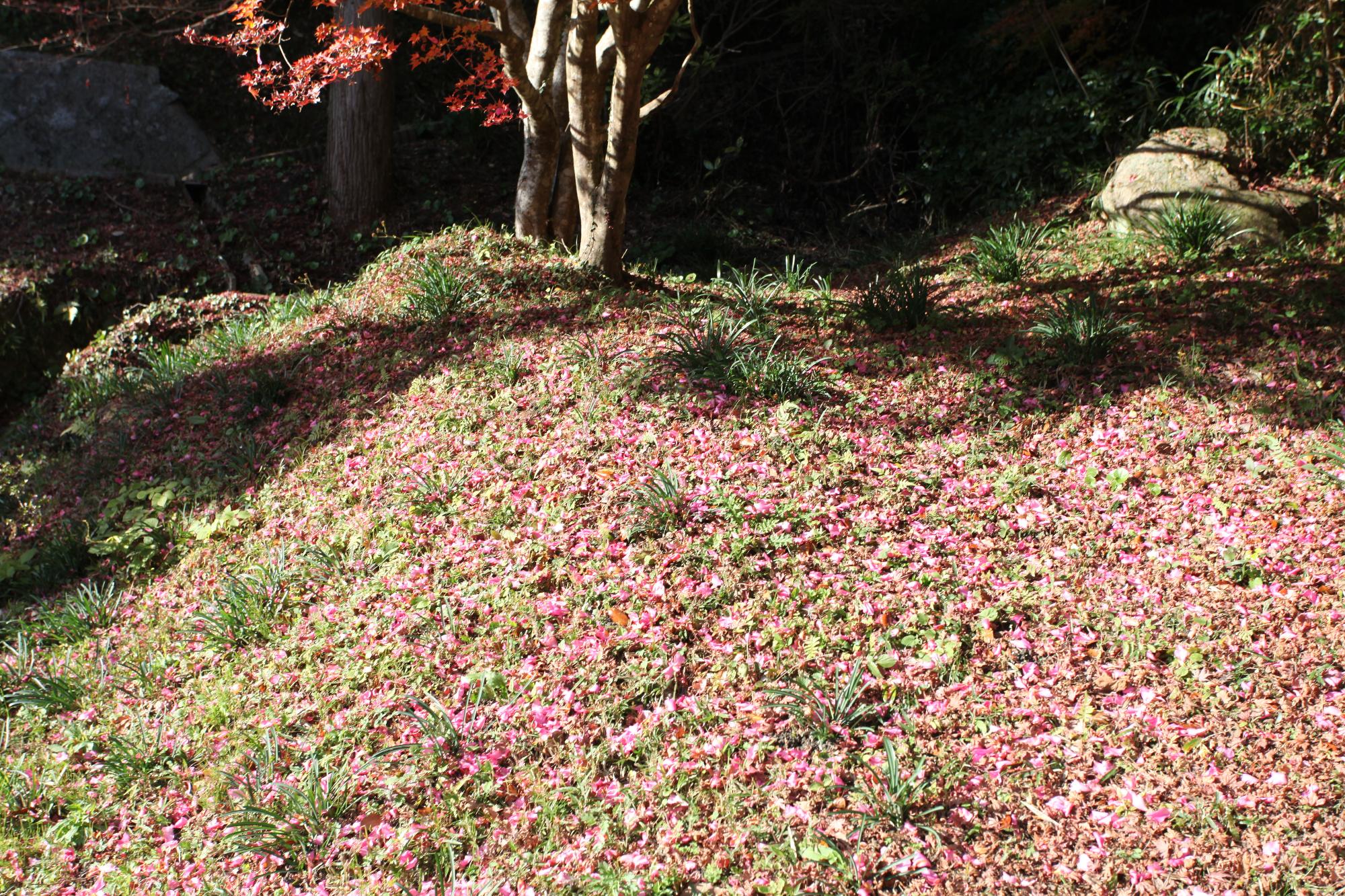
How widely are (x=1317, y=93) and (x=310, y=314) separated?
724 cm

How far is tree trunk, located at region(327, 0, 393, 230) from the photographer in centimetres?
775

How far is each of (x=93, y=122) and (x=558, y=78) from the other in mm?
5071

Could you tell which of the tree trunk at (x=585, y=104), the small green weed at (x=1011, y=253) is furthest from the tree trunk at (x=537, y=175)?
the small green weed at (x=1011, y=253)

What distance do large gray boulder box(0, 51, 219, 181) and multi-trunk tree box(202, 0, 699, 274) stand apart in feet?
10.8

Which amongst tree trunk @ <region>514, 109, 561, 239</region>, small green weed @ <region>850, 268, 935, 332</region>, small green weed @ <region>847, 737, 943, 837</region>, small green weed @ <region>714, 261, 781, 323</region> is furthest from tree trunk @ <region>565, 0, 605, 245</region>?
small green weed @ <region>847, 737, 943, 837</region>

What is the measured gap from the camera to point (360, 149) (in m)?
7.90

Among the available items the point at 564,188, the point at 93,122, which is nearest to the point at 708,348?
the point at 564,188

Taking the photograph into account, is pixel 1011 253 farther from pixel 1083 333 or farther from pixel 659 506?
pixel 659 506

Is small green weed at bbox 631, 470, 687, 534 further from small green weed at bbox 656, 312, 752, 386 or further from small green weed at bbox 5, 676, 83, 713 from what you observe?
small green weed at bbox 5, 676, 83, 713

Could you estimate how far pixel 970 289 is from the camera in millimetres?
5832

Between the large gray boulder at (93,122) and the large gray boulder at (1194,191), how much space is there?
8.05 meters

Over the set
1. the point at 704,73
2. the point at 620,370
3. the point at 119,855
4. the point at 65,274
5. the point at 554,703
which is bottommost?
the point at 119,855

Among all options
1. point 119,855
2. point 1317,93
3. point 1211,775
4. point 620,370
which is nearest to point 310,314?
point 620,370

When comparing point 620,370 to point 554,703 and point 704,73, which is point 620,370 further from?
point 704,73
